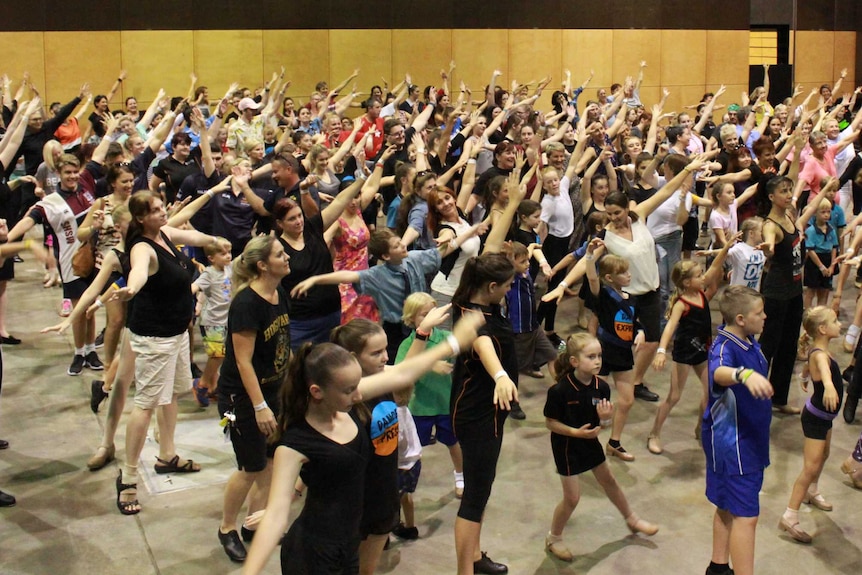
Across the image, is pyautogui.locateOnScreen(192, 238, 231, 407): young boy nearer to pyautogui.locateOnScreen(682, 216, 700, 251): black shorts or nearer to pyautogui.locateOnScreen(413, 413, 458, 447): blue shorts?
pyautogui.locateOnScreen(413, 413, 458, 447): blue shorts

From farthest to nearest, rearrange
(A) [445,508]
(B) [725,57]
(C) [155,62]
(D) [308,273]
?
(B) [725,57] < (C) [155,62] < (D) [308,273] < (A) [445,508]

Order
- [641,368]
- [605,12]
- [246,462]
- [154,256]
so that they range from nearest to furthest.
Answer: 1. [246,462]
2. [154,256]
3. [641,368]
4. [605,12]

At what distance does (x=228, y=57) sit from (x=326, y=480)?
1645cm

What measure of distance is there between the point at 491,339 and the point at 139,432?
2.32 meters

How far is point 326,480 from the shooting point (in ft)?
11.3

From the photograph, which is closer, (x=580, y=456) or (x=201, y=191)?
(x=580, y=456)

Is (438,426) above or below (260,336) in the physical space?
below

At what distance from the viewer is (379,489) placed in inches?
159

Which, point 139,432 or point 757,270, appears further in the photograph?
point 757,270

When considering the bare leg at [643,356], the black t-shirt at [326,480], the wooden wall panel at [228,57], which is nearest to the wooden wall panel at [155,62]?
the wooden wall panel at [228,57]

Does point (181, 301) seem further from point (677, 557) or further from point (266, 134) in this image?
point (266, 134)

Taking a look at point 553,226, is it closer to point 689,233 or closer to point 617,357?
point 689,233

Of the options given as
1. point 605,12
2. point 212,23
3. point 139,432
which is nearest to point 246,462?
point 139,432

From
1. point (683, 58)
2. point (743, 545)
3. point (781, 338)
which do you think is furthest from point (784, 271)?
point (683, 58)
